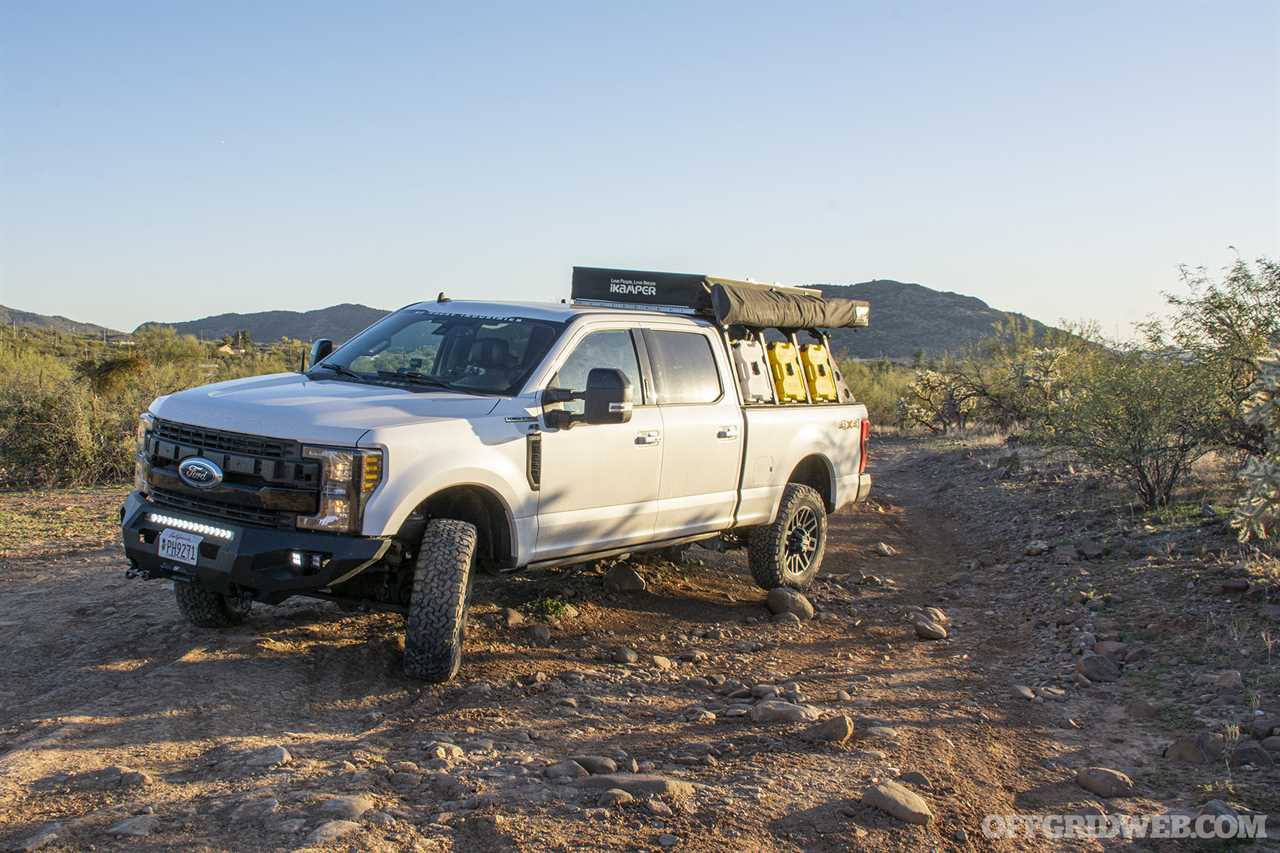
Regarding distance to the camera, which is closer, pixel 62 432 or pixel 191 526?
pixel 191 526

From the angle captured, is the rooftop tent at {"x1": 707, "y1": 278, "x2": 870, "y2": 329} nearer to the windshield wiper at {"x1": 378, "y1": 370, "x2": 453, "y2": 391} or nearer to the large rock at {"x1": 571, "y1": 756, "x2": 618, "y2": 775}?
the windshield wiper at {"x1": 378, "y1": 370, "x2": 453, "y2": 391}

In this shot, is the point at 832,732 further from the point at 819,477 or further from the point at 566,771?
the point at 819,477

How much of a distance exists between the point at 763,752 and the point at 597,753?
2.48 feet

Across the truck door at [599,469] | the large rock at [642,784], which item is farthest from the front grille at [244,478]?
the large rock at [642,784]

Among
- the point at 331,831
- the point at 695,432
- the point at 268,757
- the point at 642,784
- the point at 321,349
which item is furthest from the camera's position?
the point at 321,349

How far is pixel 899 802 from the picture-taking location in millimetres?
4324

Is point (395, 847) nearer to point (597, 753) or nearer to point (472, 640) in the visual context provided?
point (597, 753)

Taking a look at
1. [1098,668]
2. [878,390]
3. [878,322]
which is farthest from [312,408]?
[878,322]

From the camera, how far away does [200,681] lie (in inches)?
219

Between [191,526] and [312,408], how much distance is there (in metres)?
0.85

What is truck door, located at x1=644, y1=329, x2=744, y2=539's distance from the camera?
23.6 ft

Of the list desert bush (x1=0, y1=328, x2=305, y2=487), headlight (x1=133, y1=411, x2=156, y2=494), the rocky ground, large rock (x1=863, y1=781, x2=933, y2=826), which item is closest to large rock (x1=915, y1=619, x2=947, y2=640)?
the rocky ground

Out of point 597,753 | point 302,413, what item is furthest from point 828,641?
point 302,413

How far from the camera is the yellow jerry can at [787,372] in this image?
8500mm
